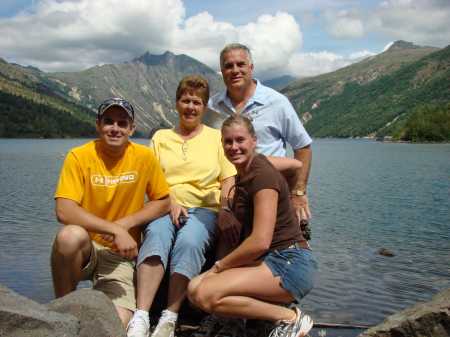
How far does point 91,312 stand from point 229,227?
1.76 metres

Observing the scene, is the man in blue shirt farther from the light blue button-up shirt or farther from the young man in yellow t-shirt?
the young man in yellow t-shirt

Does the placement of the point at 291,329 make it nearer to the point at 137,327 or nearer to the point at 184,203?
the point at 137,327

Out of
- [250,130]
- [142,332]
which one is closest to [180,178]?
[250,130]

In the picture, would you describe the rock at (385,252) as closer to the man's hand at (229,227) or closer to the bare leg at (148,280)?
the man's hand at (229,227)

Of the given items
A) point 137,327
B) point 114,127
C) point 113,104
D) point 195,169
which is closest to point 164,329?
point 137,327

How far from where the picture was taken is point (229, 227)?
19.1 ft

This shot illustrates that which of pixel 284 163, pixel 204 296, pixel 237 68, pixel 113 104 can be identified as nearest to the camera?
pixel 204 296

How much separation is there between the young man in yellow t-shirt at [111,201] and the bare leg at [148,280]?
278mm

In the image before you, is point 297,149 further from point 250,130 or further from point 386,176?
point 386,176

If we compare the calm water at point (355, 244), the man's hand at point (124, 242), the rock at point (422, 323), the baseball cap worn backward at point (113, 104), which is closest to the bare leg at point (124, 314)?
the man's hand at point (124, 242)

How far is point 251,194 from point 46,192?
32.0 metres

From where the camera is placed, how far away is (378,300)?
1175 centimetres

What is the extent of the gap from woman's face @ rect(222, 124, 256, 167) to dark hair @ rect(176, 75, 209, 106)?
1.04 metres

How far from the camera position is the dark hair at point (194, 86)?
6355 mm
